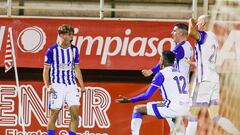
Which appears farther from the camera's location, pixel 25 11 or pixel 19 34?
pixel 25 11

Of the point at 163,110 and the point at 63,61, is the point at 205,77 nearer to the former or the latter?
the point at 163,110

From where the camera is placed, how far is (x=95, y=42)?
12.0 m

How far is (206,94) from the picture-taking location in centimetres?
1041

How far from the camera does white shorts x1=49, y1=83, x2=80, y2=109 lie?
35.8ft

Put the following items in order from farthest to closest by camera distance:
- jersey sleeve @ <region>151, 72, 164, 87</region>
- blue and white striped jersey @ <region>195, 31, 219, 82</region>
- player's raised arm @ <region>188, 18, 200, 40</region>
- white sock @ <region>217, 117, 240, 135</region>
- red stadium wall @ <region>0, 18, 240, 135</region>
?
red stadium wall @ <region>0, 18, 240, 135</region>
blue and white striped jersey @ <region>195, 31, 219, 82</region>
jersey sleeve @ <region>151, 72, 164, 87</region>
player's raised arm @ <region>188, 18, 200, 40</region>
white sock @ <region>217, 117, 240, 135</region>

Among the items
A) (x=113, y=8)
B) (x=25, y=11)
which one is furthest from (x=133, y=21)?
(x=25, y=11)

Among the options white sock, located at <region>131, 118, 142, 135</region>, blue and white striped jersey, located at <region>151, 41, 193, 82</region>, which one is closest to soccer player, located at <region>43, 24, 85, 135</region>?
white sock, located at <region>131, 118, 142, 135</region>

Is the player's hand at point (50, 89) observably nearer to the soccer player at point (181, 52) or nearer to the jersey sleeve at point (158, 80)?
the soccer player at point (181, 52)

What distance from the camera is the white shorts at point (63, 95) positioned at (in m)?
10.9

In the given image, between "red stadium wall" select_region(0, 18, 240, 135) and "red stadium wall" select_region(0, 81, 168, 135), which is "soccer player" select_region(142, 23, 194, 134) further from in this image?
"red stadium wall" select_region(0, 81, 168, 135)

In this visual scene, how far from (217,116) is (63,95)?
207 centimetres

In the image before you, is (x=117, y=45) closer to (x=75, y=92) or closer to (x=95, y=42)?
(x=95, y=42)

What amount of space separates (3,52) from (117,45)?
161cm

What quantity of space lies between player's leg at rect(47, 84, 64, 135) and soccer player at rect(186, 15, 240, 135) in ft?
5.74
